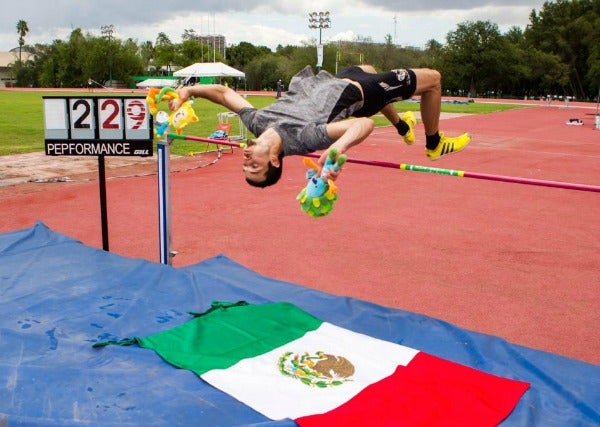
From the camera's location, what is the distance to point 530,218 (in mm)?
6473

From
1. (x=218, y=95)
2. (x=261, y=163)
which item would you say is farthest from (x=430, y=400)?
(x=218, y=95)

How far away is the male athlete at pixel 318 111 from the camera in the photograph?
9.01 ft

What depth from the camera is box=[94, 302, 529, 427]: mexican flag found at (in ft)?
8.32

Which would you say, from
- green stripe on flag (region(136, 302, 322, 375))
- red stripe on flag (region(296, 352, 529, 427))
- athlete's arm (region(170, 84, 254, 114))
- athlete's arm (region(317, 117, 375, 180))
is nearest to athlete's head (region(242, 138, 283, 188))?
athlete's arm (region(317, 117, 375, 180))

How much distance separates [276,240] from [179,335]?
7.63ft

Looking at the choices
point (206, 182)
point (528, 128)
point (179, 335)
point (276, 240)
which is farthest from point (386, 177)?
point (528, 128)

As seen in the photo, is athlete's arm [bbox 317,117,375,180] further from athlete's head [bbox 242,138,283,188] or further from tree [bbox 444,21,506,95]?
tree [bbox 444,21,506,95]

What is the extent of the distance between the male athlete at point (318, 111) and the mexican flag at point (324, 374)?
0.90m

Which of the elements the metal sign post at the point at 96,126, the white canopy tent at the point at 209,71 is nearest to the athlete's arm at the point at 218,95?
the metal sign post at the point at 96,126

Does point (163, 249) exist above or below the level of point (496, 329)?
above

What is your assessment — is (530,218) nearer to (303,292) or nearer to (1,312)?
(303,292)

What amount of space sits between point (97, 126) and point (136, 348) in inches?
79.8

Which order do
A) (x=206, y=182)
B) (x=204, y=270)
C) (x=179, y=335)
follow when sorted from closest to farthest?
(x=179, y=335)
(x=204, y=270)
(x=206, y=182)

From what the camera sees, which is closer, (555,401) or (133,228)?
(555,401)
